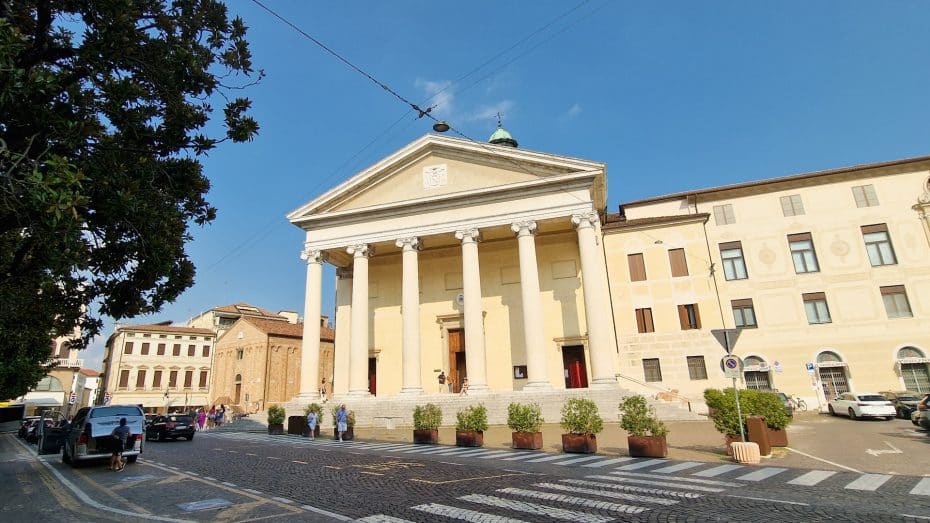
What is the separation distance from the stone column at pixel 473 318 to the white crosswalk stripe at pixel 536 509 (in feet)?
51.9

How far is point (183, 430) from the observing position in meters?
20.9

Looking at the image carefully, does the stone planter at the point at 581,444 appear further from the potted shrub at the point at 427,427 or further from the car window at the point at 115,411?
the car window at the point at 115,411

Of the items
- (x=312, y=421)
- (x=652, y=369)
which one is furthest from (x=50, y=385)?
(x=652, y=369)

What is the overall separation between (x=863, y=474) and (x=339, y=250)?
2432 centimetres

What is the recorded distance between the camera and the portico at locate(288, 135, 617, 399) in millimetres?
23422

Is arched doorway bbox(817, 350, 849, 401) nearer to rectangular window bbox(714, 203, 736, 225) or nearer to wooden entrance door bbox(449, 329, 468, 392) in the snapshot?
rectangular window bbox(714, 203, 736, 225)

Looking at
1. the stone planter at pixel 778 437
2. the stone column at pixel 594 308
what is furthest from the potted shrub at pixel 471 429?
the stone column at pixel 594 308

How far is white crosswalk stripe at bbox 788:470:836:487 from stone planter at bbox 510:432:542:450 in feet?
21.8

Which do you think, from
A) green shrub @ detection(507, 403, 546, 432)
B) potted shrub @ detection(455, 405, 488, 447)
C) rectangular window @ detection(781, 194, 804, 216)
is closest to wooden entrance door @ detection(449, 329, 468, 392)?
potted shrub @ detection(455, 405, 488, 447)

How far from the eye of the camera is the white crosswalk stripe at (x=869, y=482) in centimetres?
759

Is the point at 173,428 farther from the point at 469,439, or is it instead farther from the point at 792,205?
the point at 792,205

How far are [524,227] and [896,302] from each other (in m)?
20.4

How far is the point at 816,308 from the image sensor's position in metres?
26.5

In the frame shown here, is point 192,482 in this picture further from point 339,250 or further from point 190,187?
point 339,250
